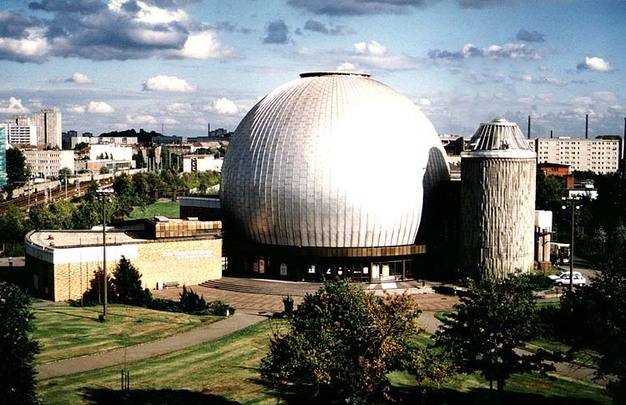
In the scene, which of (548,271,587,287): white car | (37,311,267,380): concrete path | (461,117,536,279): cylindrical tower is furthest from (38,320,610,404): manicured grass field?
(548,271,587,287): white car

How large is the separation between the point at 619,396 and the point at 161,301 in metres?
36.1

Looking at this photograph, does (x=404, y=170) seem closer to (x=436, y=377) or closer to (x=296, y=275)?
(x=296, y=275)

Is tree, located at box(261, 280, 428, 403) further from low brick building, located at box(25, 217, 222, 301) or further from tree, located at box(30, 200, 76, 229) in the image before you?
tree, located at box(30, 200, 76, 229)

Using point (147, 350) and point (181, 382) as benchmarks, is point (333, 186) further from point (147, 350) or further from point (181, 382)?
point (181, 382)

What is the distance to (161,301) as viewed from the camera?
51594mm

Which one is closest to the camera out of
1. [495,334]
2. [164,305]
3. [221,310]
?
[495,334]

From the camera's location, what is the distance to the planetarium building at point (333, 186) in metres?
61.4

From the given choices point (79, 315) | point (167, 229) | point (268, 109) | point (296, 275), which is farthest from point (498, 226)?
point (79, 315)

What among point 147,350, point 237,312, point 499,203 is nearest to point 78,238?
point 237,312

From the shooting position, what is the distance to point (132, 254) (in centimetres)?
5809

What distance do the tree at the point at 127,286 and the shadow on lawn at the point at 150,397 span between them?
854 inches

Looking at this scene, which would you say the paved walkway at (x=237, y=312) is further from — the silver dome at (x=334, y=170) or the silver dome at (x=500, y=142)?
the silver dome at (x=500, y=142)

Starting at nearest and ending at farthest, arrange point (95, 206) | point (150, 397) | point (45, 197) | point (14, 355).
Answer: point (14, 355) < point (150, 397) < point (95, 206) < point (45, 197)

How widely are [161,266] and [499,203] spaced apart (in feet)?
95.5
